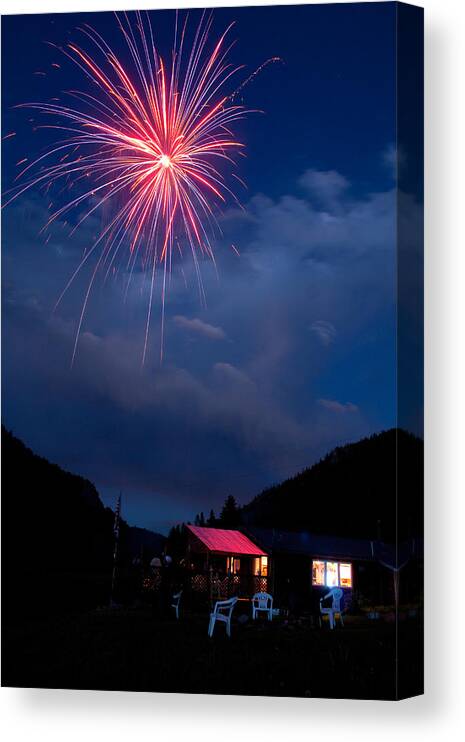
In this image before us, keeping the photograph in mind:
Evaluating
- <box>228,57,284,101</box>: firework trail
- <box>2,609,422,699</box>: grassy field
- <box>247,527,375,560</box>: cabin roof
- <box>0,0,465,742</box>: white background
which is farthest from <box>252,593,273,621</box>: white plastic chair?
<box>228,57,284,101</box>: firework trail

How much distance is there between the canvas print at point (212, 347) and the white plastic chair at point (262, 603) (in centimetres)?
2

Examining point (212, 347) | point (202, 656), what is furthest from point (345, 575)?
point (212, 347)

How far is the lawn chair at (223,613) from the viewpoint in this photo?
14.8 meters

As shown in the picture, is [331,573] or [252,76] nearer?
[331,573]

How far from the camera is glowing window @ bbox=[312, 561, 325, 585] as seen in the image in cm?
1480

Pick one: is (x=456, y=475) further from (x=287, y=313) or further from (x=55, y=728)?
(x=55, y=728)

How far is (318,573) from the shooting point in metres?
14.8

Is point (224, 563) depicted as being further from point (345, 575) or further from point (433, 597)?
point (433, 597)

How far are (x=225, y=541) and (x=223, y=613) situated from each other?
0.80 metres

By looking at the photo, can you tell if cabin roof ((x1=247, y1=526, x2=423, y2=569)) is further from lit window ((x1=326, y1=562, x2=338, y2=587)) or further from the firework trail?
the firework trail

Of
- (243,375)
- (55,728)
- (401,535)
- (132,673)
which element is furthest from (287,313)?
(55,728)

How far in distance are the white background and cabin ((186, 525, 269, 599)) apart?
126 cm

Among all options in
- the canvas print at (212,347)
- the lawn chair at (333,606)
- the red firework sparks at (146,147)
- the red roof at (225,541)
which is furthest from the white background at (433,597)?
the red firework sparks at (146,147)

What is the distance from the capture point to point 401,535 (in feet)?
46.3
